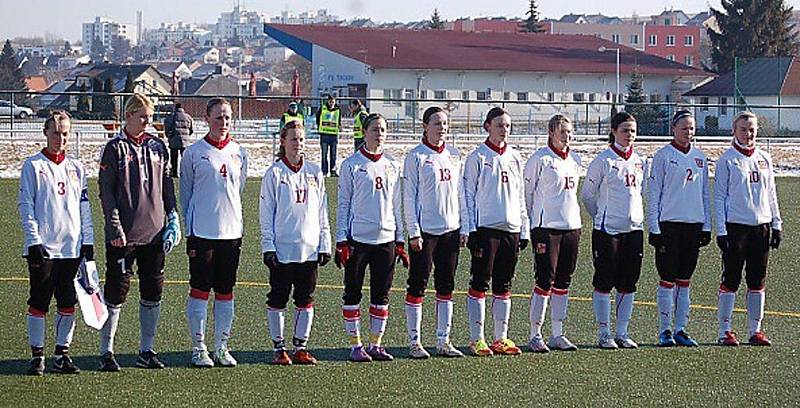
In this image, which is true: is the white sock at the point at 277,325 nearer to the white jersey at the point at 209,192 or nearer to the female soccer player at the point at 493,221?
the white jersey at the point at 209,192

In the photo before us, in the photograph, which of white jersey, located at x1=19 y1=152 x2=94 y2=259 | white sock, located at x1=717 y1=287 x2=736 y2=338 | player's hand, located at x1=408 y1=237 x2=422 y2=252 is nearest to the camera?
white jersey, located at x1=19 y1=152 x2=94 y2=259

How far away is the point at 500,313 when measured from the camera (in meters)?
9.09

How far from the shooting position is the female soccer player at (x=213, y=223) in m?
8.37

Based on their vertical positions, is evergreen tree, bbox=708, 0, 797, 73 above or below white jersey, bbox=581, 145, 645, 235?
above

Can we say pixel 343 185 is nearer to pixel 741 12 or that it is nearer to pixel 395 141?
pixel 395 141

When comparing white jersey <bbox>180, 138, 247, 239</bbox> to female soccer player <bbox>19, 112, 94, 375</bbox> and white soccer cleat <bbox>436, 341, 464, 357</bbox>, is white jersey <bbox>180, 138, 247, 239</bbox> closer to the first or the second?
female soccer player <bbox>19, 112, 94, 375</bbox>

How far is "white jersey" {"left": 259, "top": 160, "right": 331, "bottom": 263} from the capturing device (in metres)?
8.43

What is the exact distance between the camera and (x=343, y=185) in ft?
28.5

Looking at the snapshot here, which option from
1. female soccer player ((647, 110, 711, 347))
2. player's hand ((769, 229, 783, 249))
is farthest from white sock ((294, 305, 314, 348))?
player's hand ((769, 229, 783, 249))

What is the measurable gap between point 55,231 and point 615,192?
13.6 feet

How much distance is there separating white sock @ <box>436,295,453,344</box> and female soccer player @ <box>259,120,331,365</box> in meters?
0.97

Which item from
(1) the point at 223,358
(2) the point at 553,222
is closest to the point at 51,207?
(1) the point at 223,358

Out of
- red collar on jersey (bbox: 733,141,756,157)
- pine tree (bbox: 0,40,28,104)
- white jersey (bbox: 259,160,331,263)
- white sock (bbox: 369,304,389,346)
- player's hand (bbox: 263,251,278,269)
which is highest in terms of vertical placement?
pine tree (bbox: 0,40,28,104)

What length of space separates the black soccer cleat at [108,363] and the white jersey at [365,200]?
1769 millimetres
